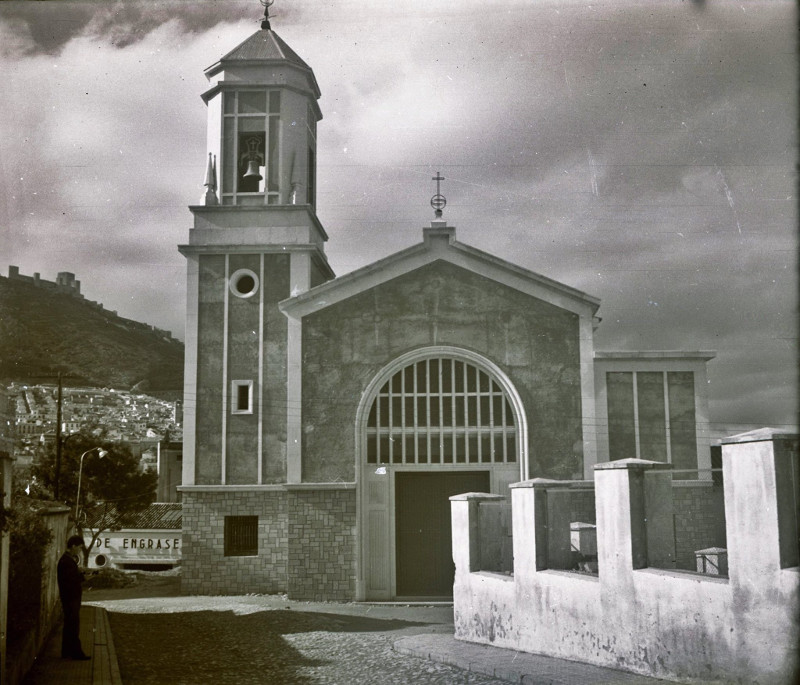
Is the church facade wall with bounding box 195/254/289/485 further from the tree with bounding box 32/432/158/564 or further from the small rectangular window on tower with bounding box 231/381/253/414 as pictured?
the tree with bounding box 32/432/158/564

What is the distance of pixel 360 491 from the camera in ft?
70.8

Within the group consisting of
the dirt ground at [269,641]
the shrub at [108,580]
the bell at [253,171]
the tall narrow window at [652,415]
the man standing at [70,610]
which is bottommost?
the shrub at [108,580]

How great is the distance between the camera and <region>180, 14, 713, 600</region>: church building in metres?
21.4

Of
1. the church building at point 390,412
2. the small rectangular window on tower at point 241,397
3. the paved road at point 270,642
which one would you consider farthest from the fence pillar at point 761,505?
the small rectangular window on tower at point 241,397

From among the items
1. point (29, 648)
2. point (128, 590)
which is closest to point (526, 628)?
point (29, 648)

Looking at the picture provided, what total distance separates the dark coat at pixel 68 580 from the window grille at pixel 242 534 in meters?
10.2

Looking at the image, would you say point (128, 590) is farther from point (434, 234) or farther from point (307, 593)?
point (434, 234)

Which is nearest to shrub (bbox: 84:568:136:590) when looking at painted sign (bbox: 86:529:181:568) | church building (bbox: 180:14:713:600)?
church building (bbox: 180:14:713:600)

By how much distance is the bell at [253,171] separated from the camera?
23589mm

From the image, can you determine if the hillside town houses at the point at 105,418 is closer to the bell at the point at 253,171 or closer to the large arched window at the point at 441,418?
the bell at the point at 253,171

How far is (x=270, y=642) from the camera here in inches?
559

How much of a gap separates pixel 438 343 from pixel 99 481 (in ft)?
103

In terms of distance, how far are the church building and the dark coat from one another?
9.44 metres

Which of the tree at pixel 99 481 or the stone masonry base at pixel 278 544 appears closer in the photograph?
the stone masonry base at pixel 278 544
